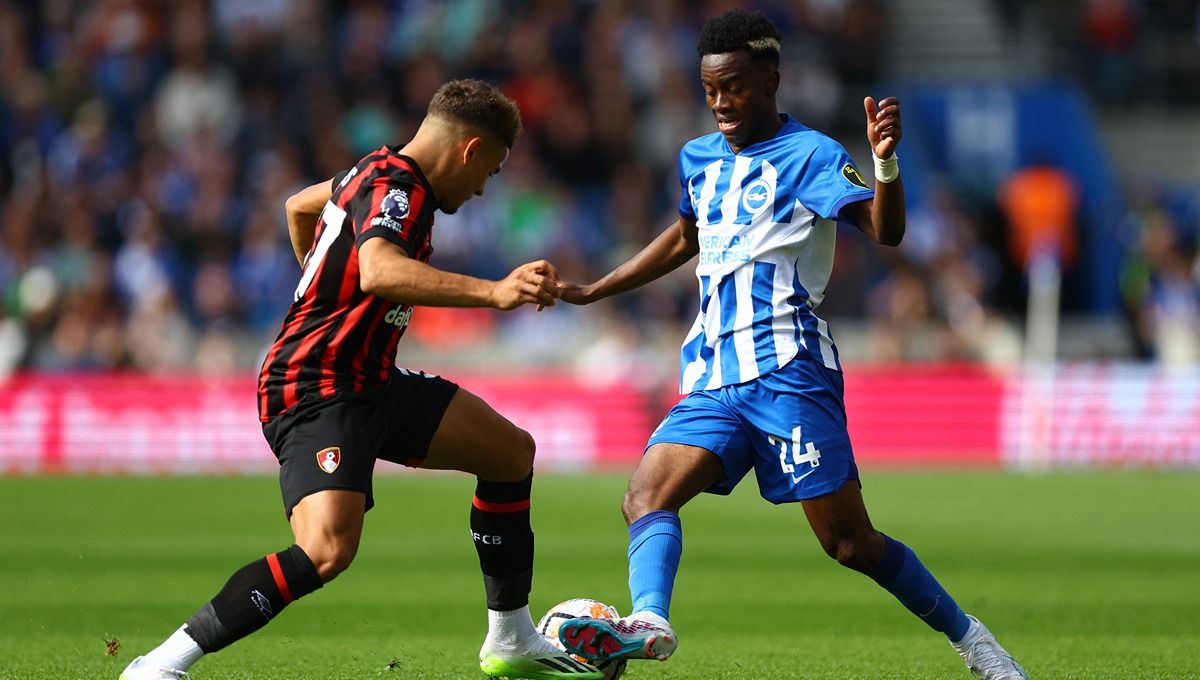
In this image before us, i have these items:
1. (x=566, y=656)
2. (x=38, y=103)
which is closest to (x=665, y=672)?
(x=566, y=656)

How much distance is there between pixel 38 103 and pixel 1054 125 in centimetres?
1424

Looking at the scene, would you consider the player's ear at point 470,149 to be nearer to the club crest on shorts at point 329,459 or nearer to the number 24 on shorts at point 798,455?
the club crest on shorts at point 329,459

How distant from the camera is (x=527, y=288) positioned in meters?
5.78

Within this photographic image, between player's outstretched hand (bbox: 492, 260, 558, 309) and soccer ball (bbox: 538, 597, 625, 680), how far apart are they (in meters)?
1.25

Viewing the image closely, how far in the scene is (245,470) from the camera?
20094mm

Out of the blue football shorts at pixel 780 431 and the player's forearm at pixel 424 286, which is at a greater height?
the player's forearm at pixel 424 286

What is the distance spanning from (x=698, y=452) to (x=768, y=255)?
0.82 m

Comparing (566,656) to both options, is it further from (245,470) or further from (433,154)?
(245,470)

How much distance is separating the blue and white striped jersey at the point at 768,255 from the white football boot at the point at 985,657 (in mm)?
1188

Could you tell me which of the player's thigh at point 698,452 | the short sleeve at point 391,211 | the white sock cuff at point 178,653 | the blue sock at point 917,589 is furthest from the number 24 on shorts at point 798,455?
the white sock cuff at point 178,653

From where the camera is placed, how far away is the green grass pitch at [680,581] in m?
7.46

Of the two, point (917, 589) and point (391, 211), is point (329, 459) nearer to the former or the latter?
Answer: point (391, 211)

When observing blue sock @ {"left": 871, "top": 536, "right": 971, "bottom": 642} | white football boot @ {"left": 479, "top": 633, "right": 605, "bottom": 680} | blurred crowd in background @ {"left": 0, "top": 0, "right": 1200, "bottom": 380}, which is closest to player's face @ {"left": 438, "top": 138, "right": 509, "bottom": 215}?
white football boot @ {"left": 479, "top": 633, "right": 605, "bottom": 680}

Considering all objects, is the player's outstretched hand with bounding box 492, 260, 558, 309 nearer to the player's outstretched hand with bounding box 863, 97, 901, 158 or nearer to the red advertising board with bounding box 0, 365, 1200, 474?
the player's outstretched hand with bounding box 863, 97, 901, 158
